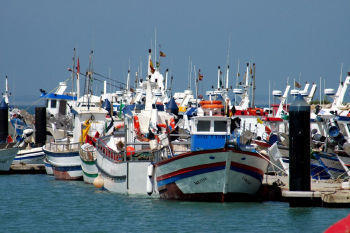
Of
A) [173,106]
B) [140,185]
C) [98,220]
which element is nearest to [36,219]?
[98,220]

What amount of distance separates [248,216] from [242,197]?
247 cm

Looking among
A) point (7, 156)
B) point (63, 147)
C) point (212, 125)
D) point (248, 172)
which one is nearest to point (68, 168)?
point (63, 147)

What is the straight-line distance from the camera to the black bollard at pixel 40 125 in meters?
52.2

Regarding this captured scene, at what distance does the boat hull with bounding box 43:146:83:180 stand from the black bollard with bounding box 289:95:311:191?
17733mm

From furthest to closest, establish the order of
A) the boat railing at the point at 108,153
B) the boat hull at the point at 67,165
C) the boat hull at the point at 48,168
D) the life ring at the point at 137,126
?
the boat hull at the point at 48,168 < the boat hull at the point at 67,165 < the life ring at the point at 137,126 < the boat railing at the point at 108,153

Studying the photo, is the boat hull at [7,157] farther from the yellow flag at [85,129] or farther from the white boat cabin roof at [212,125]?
the white boat cabin roof at [212,125]

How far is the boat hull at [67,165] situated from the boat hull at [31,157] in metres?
6.30

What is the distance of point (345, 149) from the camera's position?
29.5 m

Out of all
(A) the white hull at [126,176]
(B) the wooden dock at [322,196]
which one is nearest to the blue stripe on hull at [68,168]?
(A) the white hull at [126,176]

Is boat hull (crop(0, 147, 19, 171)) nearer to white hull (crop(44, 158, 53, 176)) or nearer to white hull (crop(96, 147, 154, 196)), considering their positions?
white hull (crop(44, 158, 53, 176))

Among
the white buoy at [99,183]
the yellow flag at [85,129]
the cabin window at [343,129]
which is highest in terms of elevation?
the cabin window at [343,129]

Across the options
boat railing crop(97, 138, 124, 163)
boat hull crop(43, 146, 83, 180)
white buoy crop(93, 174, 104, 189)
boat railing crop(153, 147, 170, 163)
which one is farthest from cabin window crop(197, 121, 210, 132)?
boat hull crop(43, 146, 83, 180)

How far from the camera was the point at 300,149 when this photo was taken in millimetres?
25500

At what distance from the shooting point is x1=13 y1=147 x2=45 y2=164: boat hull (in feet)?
157
